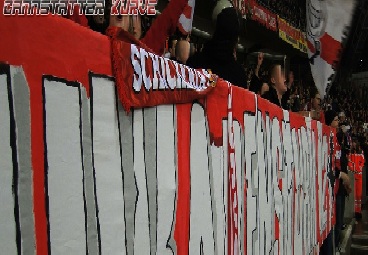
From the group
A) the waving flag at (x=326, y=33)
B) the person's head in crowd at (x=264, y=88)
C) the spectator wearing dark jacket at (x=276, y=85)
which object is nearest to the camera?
the person's head in crowd at (x=264, y=88)

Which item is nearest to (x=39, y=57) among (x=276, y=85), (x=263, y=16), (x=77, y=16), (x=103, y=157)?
(x=103, y=157)

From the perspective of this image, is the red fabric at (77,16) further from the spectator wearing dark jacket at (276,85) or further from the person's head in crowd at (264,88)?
the spectator wearing dark jacket at (276,85)

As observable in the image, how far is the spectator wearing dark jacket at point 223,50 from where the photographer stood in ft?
9.45

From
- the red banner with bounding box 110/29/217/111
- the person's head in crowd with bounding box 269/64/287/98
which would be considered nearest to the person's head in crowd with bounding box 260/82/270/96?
the person's head in crowd with bounding box 269/64/287/98

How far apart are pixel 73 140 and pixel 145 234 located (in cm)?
43

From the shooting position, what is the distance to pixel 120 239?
1262 millimetres

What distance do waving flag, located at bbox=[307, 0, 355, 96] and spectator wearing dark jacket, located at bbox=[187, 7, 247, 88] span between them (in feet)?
9.33

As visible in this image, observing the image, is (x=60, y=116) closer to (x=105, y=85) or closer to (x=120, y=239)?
(x=105, y=85)

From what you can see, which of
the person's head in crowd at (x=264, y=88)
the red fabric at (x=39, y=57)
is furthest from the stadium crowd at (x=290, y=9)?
the red fabric at (x=39, y=57)

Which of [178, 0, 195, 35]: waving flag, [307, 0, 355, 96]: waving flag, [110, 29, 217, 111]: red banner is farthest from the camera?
[307, 0, 355, 96]: waving flag

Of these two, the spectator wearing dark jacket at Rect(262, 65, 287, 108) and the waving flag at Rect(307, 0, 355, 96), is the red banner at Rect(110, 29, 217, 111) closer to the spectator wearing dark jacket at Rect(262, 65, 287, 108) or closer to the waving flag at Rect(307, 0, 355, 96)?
the spectator wearing dark jacket at Rect(262, 65, 287, 108)

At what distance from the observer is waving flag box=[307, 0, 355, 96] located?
5.36m

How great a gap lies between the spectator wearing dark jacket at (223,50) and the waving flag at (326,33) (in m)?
2.84

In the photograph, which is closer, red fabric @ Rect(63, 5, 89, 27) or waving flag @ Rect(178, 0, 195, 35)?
red fabric @ Rect(63, 5, 89, 27)
